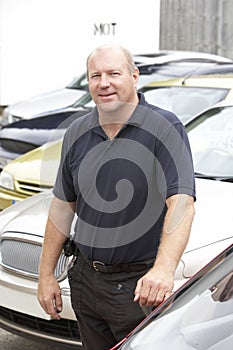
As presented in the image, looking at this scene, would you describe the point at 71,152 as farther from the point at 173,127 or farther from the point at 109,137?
the point at 173,127

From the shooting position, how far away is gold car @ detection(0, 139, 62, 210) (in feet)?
20.6

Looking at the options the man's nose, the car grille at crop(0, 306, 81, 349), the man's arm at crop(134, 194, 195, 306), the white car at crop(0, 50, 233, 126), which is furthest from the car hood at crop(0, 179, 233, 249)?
the white car at crop(0, 50, 233, 126)

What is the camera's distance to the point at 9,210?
15.6ft

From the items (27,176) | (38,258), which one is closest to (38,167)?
(27,176)

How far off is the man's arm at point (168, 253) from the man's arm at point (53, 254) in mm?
512

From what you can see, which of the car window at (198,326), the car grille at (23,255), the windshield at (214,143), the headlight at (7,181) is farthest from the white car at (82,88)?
the car window at (198,326)

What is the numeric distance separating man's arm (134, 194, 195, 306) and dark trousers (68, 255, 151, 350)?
9.7 inches

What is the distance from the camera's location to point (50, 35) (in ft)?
50.3

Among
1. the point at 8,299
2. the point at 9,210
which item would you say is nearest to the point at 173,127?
the point at 8,299

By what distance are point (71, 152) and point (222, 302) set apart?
0.92m

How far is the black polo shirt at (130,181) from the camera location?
2867 mm

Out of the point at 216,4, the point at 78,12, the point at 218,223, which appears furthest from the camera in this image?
the point at 216,4

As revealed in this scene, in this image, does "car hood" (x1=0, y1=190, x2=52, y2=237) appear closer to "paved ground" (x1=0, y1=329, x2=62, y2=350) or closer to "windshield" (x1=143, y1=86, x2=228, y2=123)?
"paved ground" (x1=0, y1=329, x2=62, y2=350)

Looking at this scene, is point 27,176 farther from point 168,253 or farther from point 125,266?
point 168,253
